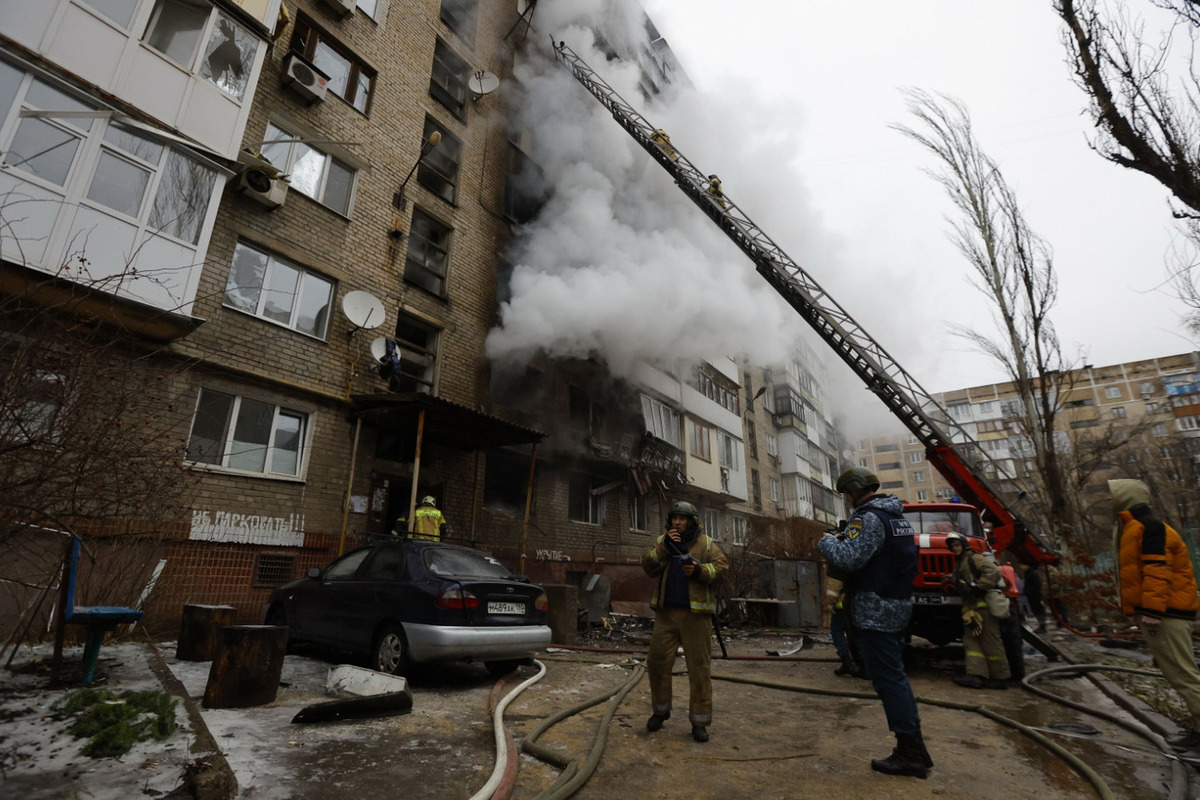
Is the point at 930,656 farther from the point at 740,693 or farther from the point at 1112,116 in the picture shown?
the point at 1112,116

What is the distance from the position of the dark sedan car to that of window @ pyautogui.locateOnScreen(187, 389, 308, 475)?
2.96 meters

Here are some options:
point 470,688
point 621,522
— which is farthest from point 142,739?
point 621,522

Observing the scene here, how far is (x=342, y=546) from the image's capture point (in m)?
8.89

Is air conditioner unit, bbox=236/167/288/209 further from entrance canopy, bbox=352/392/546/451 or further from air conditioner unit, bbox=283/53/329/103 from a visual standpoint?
entrance canopy, bbox=352/392/546/451

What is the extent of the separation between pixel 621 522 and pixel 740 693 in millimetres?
10288

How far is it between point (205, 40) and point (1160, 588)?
1236 cm

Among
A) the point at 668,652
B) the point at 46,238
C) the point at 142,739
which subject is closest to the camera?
the point at 142,739

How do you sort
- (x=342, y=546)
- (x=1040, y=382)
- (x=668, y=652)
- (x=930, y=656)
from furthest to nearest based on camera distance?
(x=1040, y=382) < (x=342, y=546) < (x=930, y=656) < (x=668, y=652)

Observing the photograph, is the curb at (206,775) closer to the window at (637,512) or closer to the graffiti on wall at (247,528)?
the graffiti on wall at (247,528)

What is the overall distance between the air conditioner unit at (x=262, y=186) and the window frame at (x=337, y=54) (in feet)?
9.68

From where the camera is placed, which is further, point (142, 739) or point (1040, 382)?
point (1040, 382)

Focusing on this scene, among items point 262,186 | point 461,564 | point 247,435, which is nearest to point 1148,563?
point 461,564

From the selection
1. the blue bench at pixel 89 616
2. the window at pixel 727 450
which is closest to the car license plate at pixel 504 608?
the blue bench at pixel 89 616

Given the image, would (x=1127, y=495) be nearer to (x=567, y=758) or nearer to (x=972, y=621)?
(x=972, y=621)
